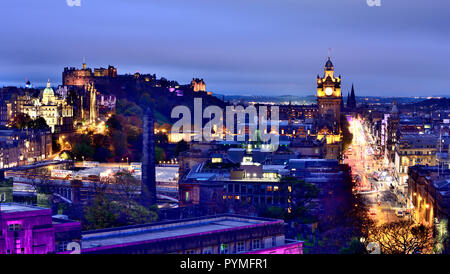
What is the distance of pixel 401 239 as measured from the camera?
96.6 ft

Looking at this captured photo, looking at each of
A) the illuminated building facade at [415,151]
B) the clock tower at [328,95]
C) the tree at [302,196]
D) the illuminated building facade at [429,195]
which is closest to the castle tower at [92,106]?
the clock tower at [328,95]

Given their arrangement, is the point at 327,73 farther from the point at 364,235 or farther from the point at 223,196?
the point at 364,235

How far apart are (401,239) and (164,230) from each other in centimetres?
926

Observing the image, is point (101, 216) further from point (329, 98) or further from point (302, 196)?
point (329, 98)

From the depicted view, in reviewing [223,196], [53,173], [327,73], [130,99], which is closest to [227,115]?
[130,99]

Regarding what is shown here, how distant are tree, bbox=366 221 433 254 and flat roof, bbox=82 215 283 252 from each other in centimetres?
418

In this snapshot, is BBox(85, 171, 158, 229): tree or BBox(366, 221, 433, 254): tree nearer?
BBox(366, 221, 433, 254): tree

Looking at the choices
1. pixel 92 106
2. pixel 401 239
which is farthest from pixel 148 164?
pixel 92 106

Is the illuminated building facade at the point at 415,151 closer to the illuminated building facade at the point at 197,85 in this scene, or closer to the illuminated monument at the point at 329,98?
the illuminated monument at the point at 329,98

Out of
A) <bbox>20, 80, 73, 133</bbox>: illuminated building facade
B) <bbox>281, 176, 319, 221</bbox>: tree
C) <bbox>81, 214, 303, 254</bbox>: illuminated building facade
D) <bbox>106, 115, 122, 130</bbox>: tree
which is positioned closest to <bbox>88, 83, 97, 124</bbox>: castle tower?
<bbox>20, 80, 73, 133</bbox>: illuminated building facade

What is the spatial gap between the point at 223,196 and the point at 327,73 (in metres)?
47.6

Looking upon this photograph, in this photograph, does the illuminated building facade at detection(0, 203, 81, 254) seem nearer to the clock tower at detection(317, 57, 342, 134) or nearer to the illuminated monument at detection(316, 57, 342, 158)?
the illuminated monument at detection(316, 57, 342, 158)

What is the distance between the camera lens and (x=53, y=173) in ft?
207

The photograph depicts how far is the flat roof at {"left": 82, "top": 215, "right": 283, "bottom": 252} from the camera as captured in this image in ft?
76.2
